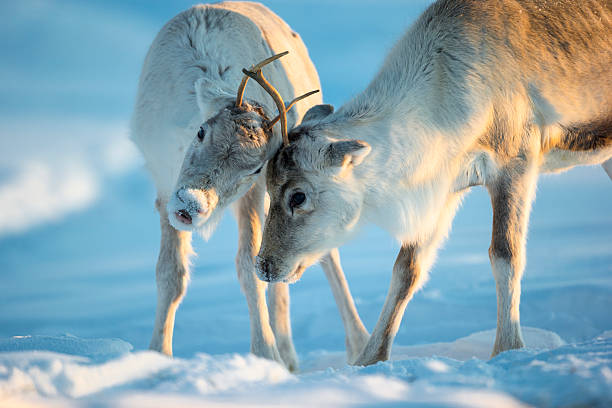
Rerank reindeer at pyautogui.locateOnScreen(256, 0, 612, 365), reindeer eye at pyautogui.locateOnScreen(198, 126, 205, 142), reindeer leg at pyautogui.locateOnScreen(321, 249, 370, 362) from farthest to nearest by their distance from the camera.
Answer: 1. reindeer leg at pyautogui.locateOnScreen(321, 249, 370, 362)
2. reindeer at pyautogui.locateOnScreen(256, 0, 612, 365)
3. reindeer eye at pyautogui.locateOnScreen(198, 126, 205, 142)

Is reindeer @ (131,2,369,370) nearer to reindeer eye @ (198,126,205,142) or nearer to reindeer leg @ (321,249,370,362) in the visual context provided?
reindeer eye @ (198,126,205,142)

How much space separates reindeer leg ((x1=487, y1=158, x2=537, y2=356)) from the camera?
4340 millimetres

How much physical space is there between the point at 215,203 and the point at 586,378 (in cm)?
224

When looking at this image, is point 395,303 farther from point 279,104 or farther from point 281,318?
point 279,104

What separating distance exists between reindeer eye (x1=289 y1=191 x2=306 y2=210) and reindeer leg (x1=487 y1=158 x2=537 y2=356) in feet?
5.30

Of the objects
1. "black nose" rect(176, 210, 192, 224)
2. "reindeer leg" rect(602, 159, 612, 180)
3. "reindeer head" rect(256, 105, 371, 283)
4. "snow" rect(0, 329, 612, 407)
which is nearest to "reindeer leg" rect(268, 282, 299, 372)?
"reindeer head" rect(256, 105, 371, 283)

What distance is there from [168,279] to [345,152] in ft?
6.97

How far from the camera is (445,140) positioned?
4.22 metres

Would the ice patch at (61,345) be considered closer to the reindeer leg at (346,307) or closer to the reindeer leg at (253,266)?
the reindeer leg at (253,266)

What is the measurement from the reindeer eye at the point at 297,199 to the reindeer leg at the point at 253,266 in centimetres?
88

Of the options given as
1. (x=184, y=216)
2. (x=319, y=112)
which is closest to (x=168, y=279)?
(x=184, y=216)

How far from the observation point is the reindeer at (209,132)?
3.61 m

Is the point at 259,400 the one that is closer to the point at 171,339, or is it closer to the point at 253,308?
the point at 253,308

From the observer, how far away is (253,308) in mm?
A: 4688
